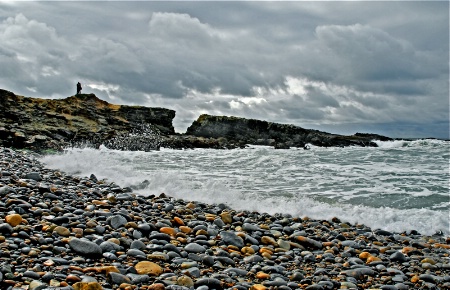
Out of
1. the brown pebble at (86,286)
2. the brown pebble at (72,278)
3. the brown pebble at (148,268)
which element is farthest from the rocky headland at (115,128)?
the brown pebble at (86,286)

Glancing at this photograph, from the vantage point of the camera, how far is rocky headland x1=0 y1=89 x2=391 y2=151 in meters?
28.2

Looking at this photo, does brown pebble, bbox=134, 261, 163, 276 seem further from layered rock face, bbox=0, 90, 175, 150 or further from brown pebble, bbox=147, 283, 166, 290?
layered rock face, bbox=0, 90, 175, 150

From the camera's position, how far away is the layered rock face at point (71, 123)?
2589 centimetres

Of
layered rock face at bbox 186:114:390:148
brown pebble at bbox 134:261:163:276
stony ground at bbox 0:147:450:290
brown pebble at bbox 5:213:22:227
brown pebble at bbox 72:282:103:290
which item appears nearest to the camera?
brown pebble at bbox 72:282:103:290

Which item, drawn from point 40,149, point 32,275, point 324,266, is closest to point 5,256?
point 32,275

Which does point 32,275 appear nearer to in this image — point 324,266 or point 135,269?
point 135,269

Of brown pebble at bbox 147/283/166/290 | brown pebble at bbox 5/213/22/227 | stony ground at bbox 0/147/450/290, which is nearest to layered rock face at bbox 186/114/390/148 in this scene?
stony ground at bbox 0/147/450/290

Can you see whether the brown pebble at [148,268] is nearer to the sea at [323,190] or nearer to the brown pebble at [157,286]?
the brown pebble at [157,286]

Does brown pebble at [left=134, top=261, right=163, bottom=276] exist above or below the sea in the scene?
below

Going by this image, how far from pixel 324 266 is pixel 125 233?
2567mm

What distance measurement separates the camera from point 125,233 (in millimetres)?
4883

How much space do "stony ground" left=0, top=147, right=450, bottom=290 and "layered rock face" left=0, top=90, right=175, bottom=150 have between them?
2058 cm

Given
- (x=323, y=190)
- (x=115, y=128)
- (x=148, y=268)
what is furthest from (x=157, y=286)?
(x=115, y=128)

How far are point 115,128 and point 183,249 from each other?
1337 inches
